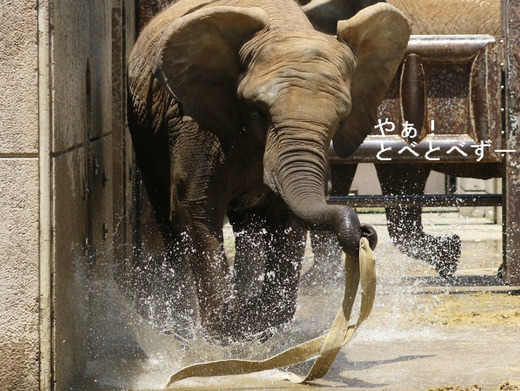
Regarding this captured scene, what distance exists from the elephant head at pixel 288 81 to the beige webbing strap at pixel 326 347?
12 centimetres

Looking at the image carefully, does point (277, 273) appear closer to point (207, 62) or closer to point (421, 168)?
point (207, 62)

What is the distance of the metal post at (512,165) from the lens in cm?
830

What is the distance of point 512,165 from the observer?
8.31 m

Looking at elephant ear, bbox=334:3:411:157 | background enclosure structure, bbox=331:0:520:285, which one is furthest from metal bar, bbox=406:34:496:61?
elephant ear, bbox=334:3:411:157

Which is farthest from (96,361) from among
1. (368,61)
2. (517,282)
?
(517,282)

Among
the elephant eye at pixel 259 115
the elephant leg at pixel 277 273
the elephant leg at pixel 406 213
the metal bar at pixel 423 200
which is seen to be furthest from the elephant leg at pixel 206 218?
the elephant leg at pixel 406 213

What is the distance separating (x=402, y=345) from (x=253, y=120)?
1605mm

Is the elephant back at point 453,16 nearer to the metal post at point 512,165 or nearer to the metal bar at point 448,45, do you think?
the metal bar at point 448,45

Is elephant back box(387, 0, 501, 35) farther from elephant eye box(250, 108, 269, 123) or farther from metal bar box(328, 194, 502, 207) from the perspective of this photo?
elephant eye box(250, 108, 269, 123)

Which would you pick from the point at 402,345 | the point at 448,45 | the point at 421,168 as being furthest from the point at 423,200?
the point at 402,345

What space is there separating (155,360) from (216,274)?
0.53 meters

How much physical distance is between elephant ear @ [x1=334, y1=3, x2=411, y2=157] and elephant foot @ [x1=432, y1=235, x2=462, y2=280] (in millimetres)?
2907

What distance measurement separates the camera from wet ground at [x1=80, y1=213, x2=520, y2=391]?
16.8ft

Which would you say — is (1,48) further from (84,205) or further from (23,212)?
(84,205)
